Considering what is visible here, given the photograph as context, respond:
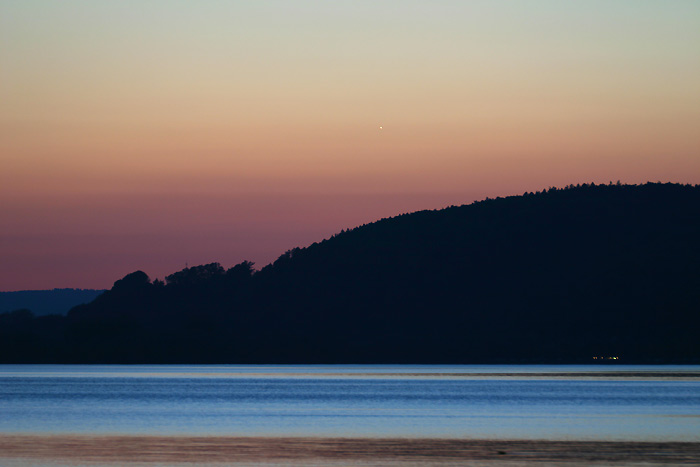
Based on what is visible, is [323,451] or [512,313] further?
[512,313]

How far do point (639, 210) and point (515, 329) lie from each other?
33.6m

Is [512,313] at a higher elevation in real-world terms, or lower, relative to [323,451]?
higher

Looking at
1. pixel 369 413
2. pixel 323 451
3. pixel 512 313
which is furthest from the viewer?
pixel 512 313

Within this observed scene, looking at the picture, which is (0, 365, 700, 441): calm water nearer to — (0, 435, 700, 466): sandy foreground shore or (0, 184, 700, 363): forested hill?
(0, 435, 700, 466): sandy foreground shore

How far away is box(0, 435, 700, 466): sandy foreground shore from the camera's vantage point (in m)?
32.3

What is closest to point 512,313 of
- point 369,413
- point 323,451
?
point 369,413

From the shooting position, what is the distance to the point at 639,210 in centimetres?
19275

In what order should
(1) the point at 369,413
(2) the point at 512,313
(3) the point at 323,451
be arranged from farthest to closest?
1. (2) the point at 512,313
2. (1) the point at 369,413
3. (3) the point at 323,451

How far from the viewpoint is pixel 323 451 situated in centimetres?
3566

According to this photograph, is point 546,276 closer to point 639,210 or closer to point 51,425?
point 639,210

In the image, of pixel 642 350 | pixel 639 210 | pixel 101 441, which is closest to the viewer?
pixel 101 441

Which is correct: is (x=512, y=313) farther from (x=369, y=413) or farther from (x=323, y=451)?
(x=323, y=451)

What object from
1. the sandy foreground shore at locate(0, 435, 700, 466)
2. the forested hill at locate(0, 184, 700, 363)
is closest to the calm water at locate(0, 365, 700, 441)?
the sandy foreground shore at locate(0, 435, 700, 466)

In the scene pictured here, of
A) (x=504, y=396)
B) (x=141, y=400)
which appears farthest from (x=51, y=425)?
(x=504, y=396)
